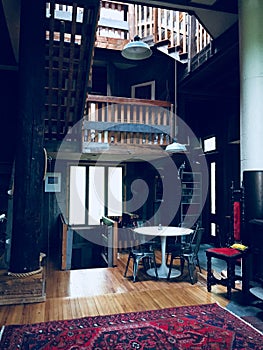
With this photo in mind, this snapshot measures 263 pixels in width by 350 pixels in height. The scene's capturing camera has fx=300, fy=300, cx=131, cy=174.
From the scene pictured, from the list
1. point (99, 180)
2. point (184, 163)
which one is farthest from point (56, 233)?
point (184, 163)

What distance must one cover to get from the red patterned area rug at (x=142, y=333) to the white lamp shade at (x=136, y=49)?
12.1 feet

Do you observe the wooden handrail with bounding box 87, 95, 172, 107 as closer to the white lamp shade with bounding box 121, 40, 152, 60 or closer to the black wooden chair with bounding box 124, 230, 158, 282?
the white lamp shade with bounding box 121, 40, 152, 60

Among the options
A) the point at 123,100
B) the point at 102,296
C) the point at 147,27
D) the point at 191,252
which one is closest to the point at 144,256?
the point at 191,252

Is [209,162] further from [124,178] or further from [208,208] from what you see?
[124,178]

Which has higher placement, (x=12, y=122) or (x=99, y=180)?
(x=12, y=122)

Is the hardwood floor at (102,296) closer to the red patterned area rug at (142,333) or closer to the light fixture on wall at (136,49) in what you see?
the red patterned area rug at (142,333)

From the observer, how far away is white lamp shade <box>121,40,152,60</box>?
4.51 m

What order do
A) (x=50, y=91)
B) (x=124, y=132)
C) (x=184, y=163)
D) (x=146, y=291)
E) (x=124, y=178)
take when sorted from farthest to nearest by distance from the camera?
1. (x=124, y=178)
2. (x=184, y=163)
3. (x=124, y=132)
4. (x=50, y=91)
5. (x=146, y=291)

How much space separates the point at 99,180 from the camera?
852 centimetres

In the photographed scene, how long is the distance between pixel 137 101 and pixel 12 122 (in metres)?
2.65

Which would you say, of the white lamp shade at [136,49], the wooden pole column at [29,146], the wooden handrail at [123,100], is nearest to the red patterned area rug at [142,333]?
the wooden pole column at [29,146]

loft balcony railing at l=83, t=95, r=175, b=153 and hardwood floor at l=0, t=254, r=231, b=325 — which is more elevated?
loft balcony railing at l=83, t=95, r=175, b=153

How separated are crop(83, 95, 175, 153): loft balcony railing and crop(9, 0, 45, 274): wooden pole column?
6.45 ft

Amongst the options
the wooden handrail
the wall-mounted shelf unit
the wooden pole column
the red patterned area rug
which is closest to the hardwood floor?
the red patterned area rug
